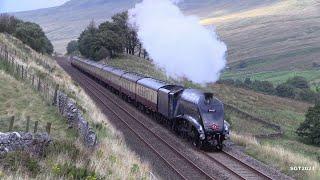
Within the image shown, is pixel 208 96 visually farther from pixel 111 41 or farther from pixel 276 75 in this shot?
pixel 276 75

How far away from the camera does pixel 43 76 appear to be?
133 ft

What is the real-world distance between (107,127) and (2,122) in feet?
22.8

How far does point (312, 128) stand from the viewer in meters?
48.5

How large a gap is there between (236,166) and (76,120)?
7744 mm

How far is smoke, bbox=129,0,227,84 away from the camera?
45.9 m

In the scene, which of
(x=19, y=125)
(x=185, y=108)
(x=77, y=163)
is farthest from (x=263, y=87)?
(x=77, y=163)

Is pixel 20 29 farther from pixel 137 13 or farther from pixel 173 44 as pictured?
pixel 173 44

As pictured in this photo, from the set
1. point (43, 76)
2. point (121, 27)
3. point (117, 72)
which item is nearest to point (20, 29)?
point (121, 27)

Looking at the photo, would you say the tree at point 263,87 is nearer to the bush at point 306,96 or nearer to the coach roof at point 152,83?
the bush at point 306,96

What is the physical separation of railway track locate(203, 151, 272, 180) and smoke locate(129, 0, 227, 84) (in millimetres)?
18638

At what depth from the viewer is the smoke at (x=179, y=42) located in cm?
4590

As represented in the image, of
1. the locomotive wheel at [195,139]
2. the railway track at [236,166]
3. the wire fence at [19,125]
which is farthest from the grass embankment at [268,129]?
the wire fence at [19,125]

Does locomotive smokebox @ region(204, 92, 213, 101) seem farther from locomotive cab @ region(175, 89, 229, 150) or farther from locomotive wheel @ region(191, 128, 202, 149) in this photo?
locomotive wheel @ region(191, 128, 202, 149)

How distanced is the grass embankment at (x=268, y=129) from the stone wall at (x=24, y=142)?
35.2 feet
